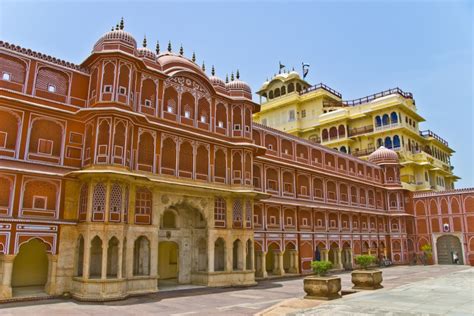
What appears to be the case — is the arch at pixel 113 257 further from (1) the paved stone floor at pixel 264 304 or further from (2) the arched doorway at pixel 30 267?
(2) the arched doorway at pixel 30 267

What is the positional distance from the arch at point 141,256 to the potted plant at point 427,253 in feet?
112

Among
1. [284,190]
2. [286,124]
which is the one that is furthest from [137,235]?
[286,124]

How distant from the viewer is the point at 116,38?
20297 mm

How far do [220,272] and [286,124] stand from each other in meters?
33.8

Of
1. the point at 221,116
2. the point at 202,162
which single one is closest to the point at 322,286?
the point at 202,162

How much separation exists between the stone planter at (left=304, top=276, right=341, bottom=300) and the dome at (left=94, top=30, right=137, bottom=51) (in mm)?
15124

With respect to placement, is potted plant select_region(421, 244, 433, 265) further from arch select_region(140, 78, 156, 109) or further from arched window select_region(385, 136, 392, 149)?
arch select_region(140, 78, 156, 109)

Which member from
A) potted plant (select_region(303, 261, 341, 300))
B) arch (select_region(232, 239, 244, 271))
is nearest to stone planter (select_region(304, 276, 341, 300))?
potted plant (select_region(303, 261, 341, 300))

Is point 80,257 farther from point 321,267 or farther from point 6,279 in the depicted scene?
point 321,267

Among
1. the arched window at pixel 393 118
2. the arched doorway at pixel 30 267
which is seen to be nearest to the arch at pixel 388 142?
the arched window at pixel 393 118

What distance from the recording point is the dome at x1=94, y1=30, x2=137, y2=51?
20.3 metres

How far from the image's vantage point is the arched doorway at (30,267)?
19250 millimetres

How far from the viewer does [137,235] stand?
64.0 ft

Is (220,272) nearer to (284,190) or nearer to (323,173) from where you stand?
(284,190)
